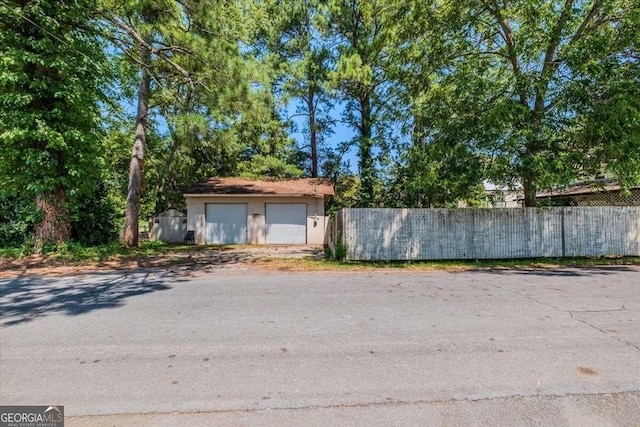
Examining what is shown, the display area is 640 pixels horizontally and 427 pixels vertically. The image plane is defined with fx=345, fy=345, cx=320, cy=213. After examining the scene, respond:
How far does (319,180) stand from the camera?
20.2m

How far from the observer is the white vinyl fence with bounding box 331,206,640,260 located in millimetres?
10523

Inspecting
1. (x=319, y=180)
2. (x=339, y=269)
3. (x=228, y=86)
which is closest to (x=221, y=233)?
(x=319, y=180)

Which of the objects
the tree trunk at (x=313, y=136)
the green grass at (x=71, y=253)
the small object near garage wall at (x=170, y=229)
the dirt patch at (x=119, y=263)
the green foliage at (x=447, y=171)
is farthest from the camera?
the tree trunk at (x=313, y=136)

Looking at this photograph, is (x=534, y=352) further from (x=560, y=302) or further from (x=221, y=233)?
(x=221, y=233)

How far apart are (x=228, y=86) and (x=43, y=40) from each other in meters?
4.79

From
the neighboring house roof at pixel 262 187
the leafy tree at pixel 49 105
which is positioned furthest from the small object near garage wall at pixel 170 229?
the leafy tree at pixel 49 105

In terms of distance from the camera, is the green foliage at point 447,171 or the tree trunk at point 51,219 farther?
the tree trunk at point 51,219

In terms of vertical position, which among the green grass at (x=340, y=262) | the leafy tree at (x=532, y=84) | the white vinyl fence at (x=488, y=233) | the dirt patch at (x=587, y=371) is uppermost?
the leafy tree at (x=532, y=84)

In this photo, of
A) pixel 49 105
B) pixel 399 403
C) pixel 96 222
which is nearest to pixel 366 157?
pixel 96 222

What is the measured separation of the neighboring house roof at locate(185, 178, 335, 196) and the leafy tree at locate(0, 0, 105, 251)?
21.8 ft

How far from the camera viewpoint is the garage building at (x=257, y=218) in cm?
1731

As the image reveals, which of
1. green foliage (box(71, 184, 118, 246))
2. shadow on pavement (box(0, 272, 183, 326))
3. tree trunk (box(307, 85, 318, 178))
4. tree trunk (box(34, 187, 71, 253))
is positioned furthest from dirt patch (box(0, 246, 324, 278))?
tree trunk (box(307, 85, 318, 178))

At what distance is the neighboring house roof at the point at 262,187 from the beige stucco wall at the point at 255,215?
0.34 metres

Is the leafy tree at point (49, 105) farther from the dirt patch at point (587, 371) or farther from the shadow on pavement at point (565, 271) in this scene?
the shadow on pavement at point (565, 271)
